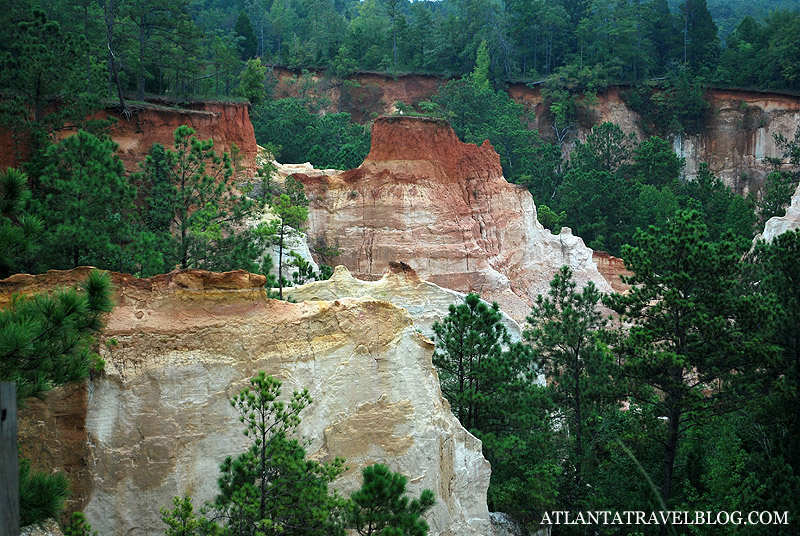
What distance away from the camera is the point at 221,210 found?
26.4m

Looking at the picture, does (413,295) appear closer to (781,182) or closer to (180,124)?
(180,124)

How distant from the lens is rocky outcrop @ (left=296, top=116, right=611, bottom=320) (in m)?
40.0

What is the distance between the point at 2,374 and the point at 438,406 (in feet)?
26.6

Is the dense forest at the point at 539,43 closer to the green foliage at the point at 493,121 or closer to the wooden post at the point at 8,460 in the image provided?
the green foliage at the point at 493,121

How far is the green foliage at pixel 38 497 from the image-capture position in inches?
424

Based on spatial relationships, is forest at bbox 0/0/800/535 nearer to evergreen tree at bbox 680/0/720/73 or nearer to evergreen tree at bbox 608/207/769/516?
evergreen tree at bbox 608/207/769/516

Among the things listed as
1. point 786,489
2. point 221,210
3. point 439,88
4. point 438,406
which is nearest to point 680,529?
point 786,489

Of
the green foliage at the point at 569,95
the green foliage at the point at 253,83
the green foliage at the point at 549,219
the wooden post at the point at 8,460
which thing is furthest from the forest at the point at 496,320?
the green foliage at the point at 569,95

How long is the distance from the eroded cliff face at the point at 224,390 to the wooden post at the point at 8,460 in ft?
21.3

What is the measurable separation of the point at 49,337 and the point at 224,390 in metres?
3.72

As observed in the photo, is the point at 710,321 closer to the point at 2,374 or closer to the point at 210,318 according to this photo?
the point at 210,318

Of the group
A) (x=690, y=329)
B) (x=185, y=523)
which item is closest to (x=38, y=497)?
(x=185, y=523)

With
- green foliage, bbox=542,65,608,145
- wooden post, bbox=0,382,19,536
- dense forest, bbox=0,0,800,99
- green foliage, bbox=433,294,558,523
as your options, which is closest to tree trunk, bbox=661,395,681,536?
green foliage, bbox=433,294,558,523

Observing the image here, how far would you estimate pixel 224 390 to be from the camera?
14.7 metres
